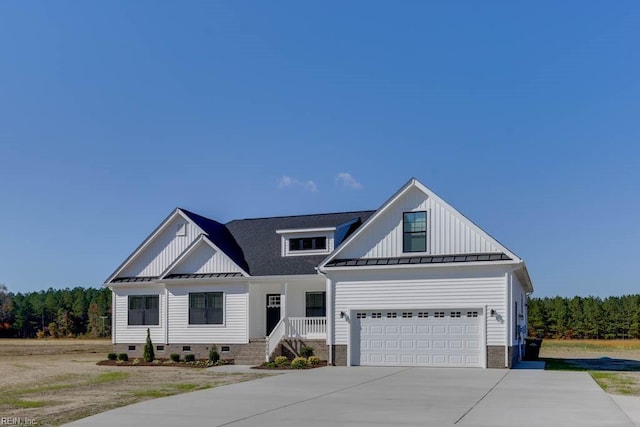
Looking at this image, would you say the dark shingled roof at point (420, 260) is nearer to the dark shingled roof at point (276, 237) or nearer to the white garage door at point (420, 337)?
the white garage door at point (420, 337)

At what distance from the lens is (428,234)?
25.2m

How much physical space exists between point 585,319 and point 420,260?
62064mm

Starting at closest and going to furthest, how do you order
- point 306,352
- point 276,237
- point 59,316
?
point 306,352
point 276,237
point 59,316

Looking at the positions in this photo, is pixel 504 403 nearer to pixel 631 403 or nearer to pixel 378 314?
pixel 631 403

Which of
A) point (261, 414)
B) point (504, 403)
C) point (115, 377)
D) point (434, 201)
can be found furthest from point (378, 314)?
point (261, 414)

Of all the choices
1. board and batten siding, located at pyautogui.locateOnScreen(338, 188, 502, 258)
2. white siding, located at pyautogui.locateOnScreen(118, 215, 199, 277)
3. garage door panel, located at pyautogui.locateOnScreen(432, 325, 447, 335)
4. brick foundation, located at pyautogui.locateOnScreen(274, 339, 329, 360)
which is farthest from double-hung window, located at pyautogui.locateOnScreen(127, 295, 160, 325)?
garage door panel, located at pyautogui.locateOnScreen(432, 325, 447, 335)

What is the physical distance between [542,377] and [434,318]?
5.31m

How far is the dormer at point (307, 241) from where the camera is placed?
1201 inches

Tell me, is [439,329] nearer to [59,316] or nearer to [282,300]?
[282,300]

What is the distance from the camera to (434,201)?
82.8 ft

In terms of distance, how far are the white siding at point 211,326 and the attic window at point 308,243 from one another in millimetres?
3140

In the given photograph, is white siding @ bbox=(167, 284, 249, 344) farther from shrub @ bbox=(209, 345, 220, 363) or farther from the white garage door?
the white garage door

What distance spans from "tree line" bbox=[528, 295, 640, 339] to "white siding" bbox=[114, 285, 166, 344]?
5678cm

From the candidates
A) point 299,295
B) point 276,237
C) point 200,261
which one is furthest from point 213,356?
point 276,237
